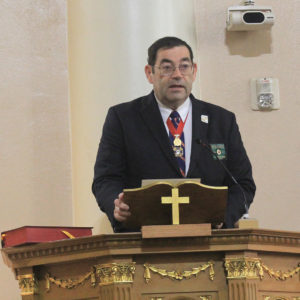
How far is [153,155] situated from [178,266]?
0.84 m

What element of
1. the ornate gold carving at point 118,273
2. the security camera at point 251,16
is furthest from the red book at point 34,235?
the security camera at point 251,16

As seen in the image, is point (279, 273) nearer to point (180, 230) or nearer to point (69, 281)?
point (180, 230)

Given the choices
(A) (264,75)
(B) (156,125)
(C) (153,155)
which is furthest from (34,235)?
(A) (264,75)

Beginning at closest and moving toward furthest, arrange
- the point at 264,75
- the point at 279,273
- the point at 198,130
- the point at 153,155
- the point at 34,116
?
the point at 279,273
the point at 153,155
the point at 198,130
the point at 34,116
the point at 264,75

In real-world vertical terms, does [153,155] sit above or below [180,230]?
above

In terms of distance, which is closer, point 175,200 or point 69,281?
point 175,200

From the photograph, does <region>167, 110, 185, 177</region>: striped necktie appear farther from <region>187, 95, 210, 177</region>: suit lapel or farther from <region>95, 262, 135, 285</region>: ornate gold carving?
<region>95, 262, 135, 285</region>: ornate gold carving

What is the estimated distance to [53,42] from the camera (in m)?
6.39

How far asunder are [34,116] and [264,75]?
163cm

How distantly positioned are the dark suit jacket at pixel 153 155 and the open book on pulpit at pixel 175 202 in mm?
526

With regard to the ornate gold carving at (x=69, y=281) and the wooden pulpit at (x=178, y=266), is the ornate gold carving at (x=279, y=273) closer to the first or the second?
the wooden pulpit at (x=178, y=266)

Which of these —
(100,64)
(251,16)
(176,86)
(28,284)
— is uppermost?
(251,16)

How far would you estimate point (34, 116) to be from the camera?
6262 mm

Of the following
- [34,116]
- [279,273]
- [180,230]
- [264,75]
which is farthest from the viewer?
[264,75]
